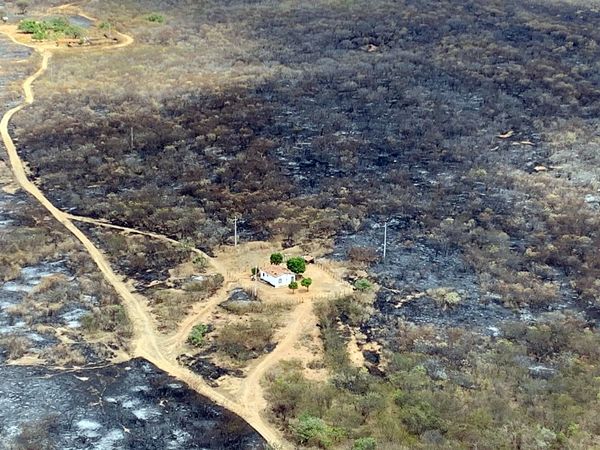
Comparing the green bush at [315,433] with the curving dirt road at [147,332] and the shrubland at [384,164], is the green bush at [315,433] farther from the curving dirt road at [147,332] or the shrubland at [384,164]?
the curving dirt road at [147,332]

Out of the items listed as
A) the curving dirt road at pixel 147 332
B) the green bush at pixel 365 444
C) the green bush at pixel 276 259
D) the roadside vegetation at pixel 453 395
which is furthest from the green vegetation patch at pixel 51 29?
the green bush at pixel 365 444

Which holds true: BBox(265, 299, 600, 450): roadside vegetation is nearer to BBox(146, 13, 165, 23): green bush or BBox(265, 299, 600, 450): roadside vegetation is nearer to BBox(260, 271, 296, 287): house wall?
BBox(260, 271, 296, 287): house wall

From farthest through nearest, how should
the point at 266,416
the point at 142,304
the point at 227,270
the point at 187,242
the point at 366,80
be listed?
1. the point at 366,80
2. the point at 187,242
3. the point at 227,270
4. the point at 142,304
5. the point at 266,416

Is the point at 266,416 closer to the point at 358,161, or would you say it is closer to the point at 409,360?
the point at 409,360

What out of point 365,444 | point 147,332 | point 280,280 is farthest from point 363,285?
point 365,444

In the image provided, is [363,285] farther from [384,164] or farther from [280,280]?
[384,164]

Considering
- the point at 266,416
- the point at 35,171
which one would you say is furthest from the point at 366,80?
the point at 266,416
